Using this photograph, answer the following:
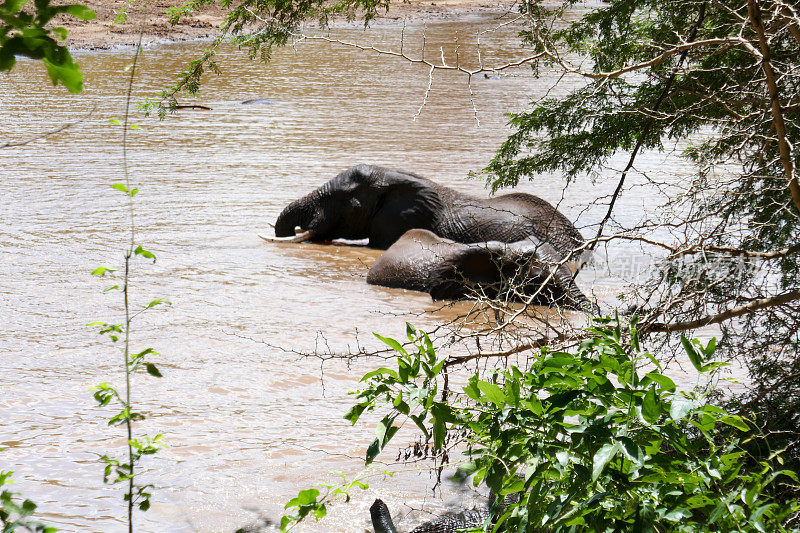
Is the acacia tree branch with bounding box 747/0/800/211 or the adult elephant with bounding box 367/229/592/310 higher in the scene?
the acacia tree branch with bounding box 747/0/800/211

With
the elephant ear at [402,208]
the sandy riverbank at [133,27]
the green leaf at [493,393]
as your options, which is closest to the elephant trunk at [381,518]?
the green leaf at [493,393]

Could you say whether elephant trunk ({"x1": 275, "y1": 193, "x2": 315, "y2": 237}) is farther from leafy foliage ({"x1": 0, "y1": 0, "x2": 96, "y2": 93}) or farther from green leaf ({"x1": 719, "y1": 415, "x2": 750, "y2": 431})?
leafy foliage ({"x1": 0, "y1": 0, "x2": 96, "y2": 93})

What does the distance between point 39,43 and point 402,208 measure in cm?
953

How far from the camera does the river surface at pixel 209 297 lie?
5012 millimetres

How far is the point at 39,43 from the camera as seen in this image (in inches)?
55.8

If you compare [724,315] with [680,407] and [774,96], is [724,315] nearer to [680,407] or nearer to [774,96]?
[774,96]

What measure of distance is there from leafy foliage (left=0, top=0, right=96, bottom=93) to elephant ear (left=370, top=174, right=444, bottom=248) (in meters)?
9.39

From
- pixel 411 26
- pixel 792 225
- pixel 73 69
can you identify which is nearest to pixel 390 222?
pixel 792 225

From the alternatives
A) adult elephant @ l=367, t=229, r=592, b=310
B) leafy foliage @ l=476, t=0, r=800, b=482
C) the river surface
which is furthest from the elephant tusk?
leafy foliage @ l=476, t=0, r=800, b=482

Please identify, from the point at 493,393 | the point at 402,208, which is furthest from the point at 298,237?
the point at 493,393

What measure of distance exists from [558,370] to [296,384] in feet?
13.9

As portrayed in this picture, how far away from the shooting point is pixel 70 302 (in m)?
8.10

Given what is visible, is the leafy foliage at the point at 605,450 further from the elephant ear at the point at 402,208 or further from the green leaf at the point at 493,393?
the elephant ear at the point at 402,208

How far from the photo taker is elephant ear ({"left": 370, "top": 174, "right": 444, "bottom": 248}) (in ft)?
35.7
